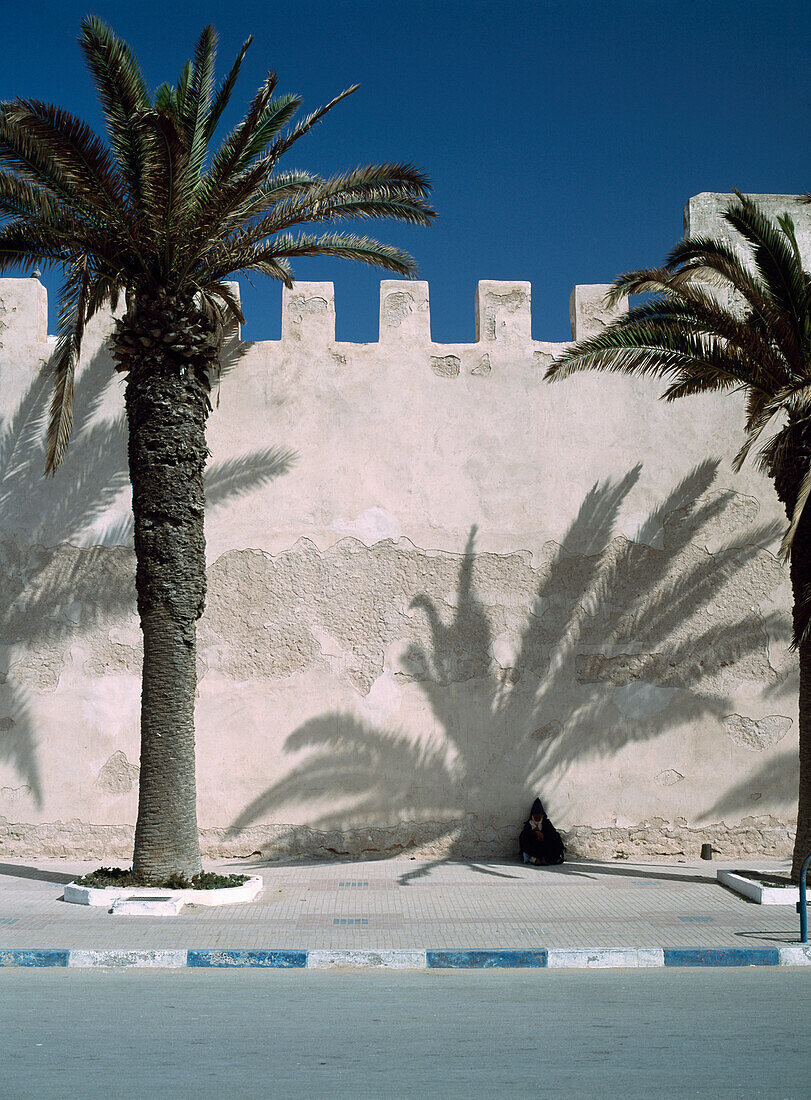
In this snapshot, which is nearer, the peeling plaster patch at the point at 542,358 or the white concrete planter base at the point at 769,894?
the white concrete planter base at the point at 769,894

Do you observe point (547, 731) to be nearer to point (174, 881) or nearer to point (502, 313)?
point (174, 881)

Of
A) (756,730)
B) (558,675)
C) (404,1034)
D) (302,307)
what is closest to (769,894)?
(756,730)

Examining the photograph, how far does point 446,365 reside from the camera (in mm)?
11492

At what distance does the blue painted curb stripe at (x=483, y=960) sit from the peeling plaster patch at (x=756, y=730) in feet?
16.5

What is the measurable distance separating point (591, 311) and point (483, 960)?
7353 millimetres

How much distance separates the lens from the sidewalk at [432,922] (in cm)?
679

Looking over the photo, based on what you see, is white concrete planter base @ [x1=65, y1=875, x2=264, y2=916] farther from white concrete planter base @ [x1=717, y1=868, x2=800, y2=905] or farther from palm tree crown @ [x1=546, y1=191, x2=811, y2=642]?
palm tree crown @ [x1=546, y1=191, x2=811, y2=642]

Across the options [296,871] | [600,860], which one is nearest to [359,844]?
[296,871]

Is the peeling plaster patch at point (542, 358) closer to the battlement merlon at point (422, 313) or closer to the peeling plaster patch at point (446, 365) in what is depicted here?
the battlement merlon at point (422, 313)

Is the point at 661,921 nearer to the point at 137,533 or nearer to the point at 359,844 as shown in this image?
the point at 359,844

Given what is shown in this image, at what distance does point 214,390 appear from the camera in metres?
11.3

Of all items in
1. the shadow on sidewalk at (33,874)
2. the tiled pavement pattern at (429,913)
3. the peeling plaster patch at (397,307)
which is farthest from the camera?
the peeling plaster patch at (397,307)

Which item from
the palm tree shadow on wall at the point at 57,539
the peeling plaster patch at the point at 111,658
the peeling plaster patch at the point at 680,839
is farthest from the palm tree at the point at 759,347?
the peeling plaster patch at the point at 111,658

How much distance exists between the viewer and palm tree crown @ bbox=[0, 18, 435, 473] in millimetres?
8523
